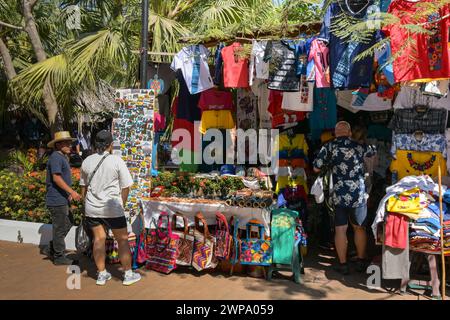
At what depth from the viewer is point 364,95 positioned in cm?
573

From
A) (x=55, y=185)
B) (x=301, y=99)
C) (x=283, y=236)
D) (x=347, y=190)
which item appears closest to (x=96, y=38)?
(x=55, y=185)

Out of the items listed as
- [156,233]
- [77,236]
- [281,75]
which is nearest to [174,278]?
[156,233]

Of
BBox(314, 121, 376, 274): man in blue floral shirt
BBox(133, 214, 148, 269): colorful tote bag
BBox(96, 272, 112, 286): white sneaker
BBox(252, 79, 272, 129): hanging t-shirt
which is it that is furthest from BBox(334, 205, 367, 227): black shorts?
BBox(96, 272, 112, 286): white sneaker

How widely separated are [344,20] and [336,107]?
1889 millimetres

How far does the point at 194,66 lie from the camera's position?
619 cm

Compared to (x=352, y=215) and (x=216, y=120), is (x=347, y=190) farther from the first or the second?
(x=216, y=120)

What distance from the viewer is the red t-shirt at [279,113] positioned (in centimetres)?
630

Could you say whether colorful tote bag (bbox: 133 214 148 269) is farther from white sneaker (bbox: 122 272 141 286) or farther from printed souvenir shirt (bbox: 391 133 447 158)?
printed souvenir shirt (bbox: 391 133 447 158)

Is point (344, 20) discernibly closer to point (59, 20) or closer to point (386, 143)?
point (386, 143)

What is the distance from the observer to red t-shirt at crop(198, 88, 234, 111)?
22.0 feet

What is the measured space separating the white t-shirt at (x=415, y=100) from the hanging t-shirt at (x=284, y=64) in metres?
1.31

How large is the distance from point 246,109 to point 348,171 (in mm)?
2420

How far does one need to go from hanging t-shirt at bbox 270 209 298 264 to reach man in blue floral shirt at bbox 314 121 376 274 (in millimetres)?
630

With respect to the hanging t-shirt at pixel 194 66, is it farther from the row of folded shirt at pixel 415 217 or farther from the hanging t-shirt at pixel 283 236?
the row of folded shirt at pixel 415 217
